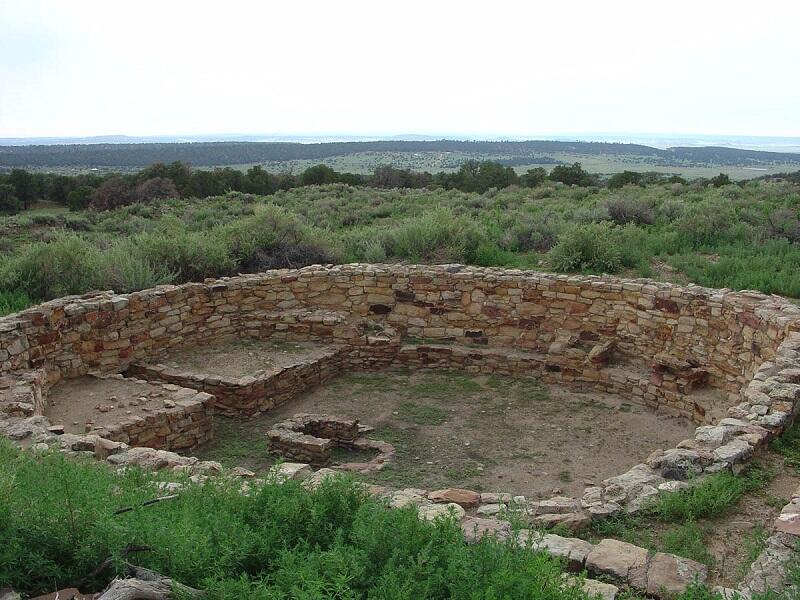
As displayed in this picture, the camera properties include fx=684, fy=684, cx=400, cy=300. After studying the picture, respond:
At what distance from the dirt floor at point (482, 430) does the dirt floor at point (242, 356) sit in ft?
1.83

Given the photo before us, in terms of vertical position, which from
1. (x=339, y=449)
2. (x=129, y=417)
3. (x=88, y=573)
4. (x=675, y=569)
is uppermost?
(x=88, y=573)

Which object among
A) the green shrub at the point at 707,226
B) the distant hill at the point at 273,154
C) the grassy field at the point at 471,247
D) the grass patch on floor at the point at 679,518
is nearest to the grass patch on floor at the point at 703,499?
the grass patch on floor at the point at 679,518

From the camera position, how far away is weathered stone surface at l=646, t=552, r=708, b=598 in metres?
3.29

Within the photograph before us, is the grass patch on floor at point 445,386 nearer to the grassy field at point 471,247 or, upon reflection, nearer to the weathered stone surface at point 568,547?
the grassy field at point 471,247

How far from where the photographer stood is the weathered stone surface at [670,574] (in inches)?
130

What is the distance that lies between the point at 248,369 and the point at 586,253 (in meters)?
6.14

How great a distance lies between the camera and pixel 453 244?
40.9 ft

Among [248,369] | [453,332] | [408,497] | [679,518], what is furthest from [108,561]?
[453,332]

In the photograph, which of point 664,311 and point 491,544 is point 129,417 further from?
point 664,311

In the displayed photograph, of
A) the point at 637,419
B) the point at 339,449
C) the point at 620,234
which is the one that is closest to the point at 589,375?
the point at 637,419

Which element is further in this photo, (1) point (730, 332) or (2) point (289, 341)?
(2) point (289, 341)

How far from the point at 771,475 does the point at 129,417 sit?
18.6ft

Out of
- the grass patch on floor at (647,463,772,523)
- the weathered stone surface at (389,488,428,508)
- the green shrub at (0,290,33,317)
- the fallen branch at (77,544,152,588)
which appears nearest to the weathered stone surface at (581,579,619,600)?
the grass patch on floor at (647,463,772,523)

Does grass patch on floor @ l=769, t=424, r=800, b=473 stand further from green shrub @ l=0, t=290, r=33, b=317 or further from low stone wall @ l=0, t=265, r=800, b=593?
green shrub @ l=0, t=290, r=33, b=317
